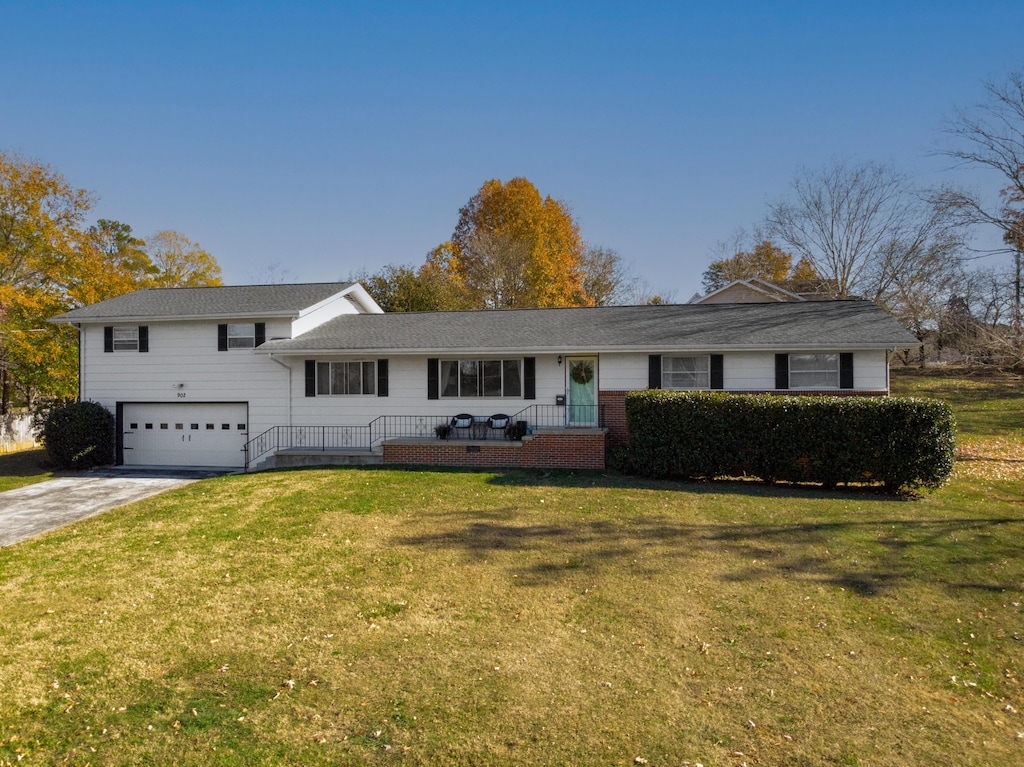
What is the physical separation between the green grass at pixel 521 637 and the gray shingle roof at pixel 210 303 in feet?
28.6

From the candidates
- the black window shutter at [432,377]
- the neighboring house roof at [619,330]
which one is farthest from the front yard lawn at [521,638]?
the black window shutter at [432,377]

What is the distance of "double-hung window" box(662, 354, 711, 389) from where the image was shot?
16.1 metres

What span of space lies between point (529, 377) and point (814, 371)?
7387 mm

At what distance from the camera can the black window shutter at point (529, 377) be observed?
55.2 feet

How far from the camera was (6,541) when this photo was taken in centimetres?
973

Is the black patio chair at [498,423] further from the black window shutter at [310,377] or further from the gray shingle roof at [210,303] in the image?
the gray shingle roof at [210,303]

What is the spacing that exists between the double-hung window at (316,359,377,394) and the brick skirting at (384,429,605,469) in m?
2.41

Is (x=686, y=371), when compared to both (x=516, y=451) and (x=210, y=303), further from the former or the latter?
(x=210, y=303)

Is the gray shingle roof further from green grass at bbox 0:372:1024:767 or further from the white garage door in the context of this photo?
green grass at bbox 0:372:1024:767

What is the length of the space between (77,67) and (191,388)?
29.1 feet

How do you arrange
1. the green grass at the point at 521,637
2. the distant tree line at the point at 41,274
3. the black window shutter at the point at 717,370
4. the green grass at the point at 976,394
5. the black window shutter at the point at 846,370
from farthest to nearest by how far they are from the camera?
the distant tree line at the point at 41,274, the green grass at the point at 976,394, the black window shutter at the point at 717,370, the black window shutter at the point at 846,370, the green grass at the point at 521,637

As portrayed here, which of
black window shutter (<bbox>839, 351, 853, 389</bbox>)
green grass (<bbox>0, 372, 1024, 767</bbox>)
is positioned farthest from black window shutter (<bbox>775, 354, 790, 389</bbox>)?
green grass (<bbox>0, 372, 1024, 767</bbox>)

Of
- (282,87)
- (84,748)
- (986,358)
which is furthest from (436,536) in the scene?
(986,358)

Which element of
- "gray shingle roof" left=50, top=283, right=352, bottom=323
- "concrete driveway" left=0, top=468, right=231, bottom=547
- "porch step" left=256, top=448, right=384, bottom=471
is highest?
"gray shingle roof" left=50, top=283, right=352, bottom=323
